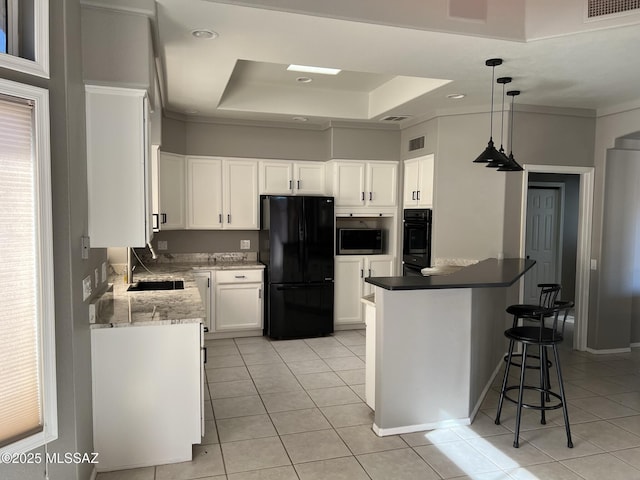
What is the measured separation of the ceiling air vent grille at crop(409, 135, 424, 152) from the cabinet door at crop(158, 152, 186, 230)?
2764 millimetres

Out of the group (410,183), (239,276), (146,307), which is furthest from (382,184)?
(146,307)

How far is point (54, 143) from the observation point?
2.07 meters

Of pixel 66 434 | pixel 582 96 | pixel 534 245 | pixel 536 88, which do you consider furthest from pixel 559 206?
pixel 66 434

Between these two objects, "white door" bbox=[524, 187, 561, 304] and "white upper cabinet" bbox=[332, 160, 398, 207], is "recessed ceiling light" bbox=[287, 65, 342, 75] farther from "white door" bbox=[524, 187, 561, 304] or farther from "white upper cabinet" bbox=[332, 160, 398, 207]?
"white door" bbox=[524, 187, 561, 304]

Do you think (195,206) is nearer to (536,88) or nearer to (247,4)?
(247,4)

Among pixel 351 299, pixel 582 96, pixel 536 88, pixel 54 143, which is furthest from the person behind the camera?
pixel 351 299

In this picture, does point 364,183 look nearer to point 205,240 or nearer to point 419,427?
point 205,240

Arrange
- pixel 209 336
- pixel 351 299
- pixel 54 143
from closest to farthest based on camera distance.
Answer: pixel 54 143 → pixel 209 336 → pixel 351 299

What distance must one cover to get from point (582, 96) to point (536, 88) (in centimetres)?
63

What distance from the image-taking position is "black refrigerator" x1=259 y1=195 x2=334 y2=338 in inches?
214

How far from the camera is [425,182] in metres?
5.34

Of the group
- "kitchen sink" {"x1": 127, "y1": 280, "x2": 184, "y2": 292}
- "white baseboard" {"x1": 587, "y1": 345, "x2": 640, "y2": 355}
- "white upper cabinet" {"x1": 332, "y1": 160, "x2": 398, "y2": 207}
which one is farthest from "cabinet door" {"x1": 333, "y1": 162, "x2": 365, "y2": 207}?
"white baseboard" {"x1": 587, "y1": 345, "x2": 640, "y2": 355}

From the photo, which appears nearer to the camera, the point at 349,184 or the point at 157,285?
the point at 157,285

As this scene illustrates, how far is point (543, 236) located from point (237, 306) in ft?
15.7
